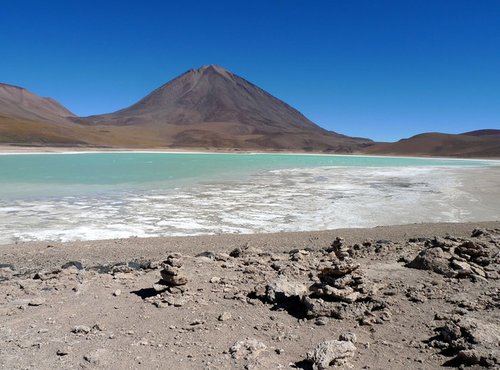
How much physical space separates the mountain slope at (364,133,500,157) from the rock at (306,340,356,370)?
85.5 meters

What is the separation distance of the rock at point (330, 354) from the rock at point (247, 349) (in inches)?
12.0

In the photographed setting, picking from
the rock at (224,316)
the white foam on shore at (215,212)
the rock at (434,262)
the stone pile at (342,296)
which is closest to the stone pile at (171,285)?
the rock at (224,316)

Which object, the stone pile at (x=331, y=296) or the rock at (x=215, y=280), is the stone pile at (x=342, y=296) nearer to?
the stone pile at (x=331, y=296)

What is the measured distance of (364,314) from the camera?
3326mm

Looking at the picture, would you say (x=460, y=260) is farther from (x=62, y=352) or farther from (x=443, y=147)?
(x=443, y=147)

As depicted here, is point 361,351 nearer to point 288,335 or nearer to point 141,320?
point 288,335

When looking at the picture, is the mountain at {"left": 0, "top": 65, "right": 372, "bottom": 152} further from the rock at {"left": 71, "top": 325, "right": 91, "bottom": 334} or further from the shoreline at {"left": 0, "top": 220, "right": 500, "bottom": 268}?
the rock at {"left": 71, "top": 325, "right": 91, "bottom": 334}

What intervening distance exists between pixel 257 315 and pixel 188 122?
148 metres

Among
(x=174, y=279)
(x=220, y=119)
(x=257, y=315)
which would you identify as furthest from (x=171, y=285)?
(x=220, y=119)

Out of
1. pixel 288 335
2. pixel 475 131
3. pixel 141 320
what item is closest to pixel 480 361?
pixel 288 335

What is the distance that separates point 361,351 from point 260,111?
175 metres

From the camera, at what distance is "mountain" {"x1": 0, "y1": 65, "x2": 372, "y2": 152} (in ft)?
275

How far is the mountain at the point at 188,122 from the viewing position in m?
83.8

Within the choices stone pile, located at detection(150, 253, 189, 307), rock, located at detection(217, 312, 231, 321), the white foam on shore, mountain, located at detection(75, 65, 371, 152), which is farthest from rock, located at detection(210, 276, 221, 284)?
mountain, located at detection(75, 65, 371, 152)
